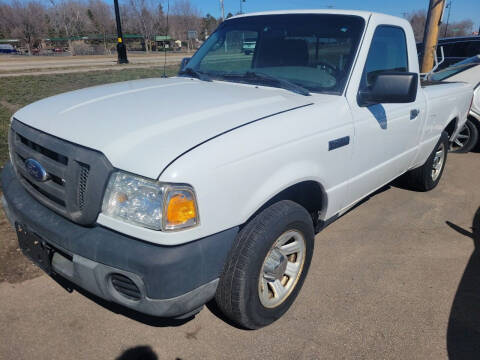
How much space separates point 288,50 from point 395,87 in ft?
3.21

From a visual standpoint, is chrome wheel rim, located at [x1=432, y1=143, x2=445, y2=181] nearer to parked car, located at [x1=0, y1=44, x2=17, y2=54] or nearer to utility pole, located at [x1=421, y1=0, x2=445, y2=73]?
utility pole, located at [x1=421, y1=0, x2=445, y2=73]

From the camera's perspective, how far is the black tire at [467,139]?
239 inches

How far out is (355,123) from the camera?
262 centimetres

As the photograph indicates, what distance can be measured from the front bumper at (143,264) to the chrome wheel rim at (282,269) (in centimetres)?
46

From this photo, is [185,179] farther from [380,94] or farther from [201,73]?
[201,73]

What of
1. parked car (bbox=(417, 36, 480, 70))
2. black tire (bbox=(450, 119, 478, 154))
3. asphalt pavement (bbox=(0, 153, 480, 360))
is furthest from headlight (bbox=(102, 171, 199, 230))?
parked car (bbox=(417, 36, 480, 70))

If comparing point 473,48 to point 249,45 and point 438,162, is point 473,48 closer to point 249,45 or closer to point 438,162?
point 438,162

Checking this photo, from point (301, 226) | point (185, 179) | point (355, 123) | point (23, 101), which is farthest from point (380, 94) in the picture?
point (23, 101)

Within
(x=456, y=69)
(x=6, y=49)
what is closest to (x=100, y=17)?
(x=6, y=49)

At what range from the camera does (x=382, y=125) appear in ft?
9.50

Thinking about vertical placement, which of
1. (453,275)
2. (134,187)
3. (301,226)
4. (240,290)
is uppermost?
(134,187)

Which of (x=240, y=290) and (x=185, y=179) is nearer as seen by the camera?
(x=185, y=179)

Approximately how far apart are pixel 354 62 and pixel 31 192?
234 centimetres

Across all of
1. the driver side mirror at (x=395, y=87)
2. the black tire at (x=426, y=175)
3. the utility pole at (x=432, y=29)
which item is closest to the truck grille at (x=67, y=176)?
the driver side mirror at (x=395, y=87)
